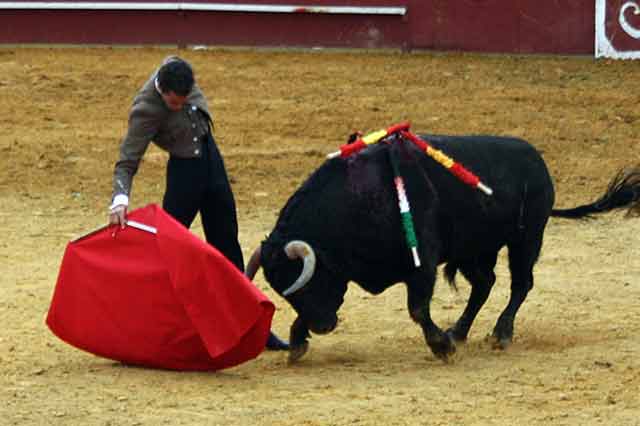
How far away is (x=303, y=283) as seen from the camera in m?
8.04

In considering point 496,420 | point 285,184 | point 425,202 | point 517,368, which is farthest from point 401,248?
point 285,184

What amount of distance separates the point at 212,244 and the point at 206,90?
6.19 metres

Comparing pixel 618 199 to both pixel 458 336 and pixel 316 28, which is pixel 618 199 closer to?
pixel 458 336

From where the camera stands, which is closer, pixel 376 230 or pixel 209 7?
pixel 376 230

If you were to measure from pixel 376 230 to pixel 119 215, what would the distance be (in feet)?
3.72

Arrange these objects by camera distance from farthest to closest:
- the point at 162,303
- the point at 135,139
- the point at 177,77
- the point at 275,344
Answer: the point at 275,344 → the point at 135,139 → the point at 162,303 → the point at 177,77

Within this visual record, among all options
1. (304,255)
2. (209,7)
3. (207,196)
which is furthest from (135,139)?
(209,7)

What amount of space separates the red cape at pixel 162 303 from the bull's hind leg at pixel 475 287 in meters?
1.25

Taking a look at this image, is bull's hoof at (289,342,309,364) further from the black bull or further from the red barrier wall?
the red barrier wall

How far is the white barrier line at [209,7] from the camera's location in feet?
50.5

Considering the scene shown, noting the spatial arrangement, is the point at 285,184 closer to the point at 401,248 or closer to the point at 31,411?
the point at 401,248

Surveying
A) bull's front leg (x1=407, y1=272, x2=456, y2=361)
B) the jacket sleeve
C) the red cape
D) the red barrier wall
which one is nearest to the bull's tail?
bull's front leg (x1=407, y1=272, x2=456, y2=361)

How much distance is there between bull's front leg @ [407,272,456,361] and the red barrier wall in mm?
7400

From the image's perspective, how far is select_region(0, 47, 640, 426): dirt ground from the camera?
24.3 ft
